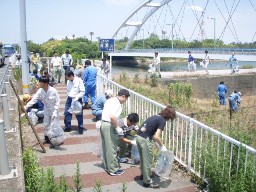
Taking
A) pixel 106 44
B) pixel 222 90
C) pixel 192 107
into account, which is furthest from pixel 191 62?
pixel 106 44

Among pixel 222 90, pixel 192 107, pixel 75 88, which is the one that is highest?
pixel 75 88

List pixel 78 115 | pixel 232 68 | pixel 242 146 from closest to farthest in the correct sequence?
pixel 242 146
pixel 78 115
pixel 232 68

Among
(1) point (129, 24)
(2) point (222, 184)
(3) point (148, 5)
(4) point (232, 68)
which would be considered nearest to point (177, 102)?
(2) point (222, 184)

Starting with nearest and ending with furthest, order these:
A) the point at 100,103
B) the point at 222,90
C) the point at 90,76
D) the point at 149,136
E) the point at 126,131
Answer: the point at 149,136, the point at 126,131, the point at 100,103, the point at 90,76, the point at 222,90

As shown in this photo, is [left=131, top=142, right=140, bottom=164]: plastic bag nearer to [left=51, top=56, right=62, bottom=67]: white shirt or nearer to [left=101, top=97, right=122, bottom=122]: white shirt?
[left=101, top=97, right=122, bottom=122]: white shirt

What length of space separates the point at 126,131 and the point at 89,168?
3.18 feet

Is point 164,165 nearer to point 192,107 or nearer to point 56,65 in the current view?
point 192,107

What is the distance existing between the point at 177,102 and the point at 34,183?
26.9 feet

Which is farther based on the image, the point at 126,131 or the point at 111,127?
the point at 126,131

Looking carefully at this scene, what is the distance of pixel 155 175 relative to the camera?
5309 mm

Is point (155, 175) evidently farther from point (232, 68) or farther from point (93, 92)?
point (232, 68)

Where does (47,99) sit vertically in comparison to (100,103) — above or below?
above

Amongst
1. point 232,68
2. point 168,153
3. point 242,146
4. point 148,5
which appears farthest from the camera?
point 148,5

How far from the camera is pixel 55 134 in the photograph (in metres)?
6.11
